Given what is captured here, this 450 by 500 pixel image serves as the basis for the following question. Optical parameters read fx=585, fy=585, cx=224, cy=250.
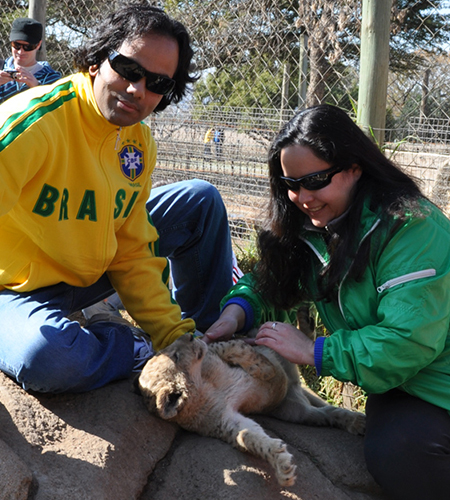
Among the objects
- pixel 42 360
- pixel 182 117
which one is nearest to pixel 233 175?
pixel 182 117

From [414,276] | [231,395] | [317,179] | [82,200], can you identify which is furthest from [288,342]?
→ [82,200]

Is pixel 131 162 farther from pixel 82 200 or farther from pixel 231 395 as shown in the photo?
pixel 231 395

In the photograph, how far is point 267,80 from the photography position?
17.1 feet

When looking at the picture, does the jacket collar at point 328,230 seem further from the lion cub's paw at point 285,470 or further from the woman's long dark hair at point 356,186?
Answer: the lion cub's paw at point 285,470

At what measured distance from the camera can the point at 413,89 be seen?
14.2 feet

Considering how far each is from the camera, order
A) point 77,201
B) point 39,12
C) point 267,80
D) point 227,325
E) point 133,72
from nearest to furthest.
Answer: point 133,72
point 77,201
point 227,325
point 267,80
point 39,12

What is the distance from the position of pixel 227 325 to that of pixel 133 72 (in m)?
1.30

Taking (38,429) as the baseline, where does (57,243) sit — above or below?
above

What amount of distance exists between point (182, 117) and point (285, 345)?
4112 millimetres

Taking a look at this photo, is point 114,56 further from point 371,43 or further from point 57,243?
point 371,43

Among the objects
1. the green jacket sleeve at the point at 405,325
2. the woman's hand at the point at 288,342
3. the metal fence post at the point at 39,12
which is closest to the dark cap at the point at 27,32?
the metal fence post at the point at 39,12

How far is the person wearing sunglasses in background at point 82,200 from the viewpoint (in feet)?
8.25

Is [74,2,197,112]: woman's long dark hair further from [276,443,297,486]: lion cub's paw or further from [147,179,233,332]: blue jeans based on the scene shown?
[276,443,297,486]: lion cub's paw

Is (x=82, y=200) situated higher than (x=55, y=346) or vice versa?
(x=82, y=200)
